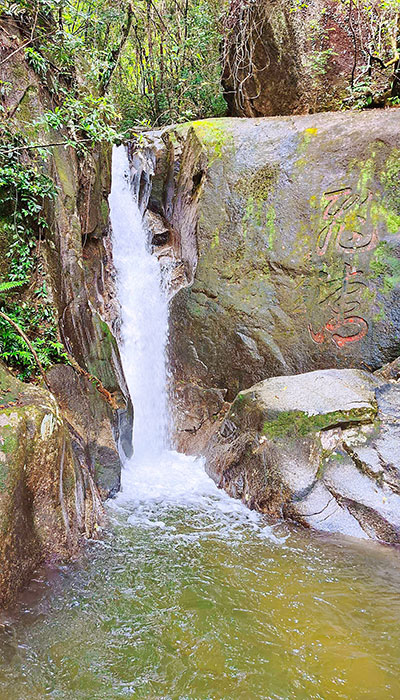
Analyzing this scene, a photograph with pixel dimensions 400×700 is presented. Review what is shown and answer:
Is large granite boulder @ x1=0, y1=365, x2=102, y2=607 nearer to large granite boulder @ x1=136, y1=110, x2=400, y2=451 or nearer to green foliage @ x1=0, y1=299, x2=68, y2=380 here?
green foliage @ x1=0, y1=299, x2=68, y2=380

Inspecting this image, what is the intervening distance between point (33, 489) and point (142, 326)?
16.5 ft

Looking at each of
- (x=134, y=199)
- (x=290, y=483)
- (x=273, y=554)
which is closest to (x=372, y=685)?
(x=273, y=554)

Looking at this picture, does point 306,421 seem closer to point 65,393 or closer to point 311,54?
point 65,393

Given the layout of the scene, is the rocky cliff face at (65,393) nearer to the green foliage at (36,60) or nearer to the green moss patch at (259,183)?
the green foliage at (36,60)

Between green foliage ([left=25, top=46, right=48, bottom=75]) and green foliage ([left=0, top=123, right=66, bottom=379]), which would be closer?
green foliage ([left=0, top=123, right=66, bottom=379])

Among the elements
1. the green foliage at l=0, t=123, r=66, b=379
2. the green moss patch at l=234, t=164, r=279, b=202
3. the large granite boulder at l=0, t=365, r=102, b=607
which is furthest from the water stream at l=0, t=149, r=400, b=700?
the green moss patch at l=234, t=164, r=279, b=202

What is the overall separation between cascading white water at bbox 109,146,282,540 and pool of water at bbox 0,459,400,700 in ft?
2.07

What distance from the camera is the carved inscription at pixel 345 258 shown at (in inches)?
259

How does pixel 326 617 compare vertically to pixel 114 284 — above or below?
below

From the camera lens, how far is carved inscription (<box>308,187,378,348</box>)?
658 cm

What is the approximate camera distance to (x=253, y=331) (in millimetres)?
7211

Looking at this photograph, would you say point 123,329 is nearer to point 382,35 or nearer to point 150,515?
point 150,515

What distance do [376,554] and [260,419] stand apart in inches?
81.4

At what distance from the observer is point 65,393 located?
16.1ft
